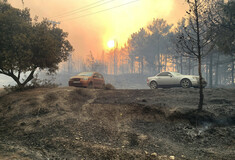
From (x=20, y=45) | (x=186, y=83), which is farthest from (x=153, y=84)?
(x=20, y=45)

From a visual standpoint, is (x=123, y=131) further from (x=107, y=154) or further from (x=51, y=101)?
(x=51, y=101)

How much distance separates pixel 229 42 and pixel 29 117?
16.7 m

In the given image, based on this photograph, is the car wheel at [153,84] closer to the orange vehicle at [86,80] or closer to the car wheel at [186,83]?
the car wheel at [186,83]

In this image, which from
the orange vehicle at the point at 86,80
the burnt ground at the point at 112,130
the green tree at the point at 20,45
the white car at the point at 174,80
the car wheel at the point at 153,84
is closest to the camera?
the burnt ground at the point at 112,130

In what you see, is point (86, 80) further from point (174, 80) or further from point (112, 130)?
point (112, 130)

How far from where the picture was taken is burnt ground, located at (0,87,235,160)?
468 cm

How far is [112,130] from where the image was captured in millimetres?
6219

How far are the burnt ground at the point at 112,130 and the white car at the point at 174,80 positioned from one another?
3.86 meters

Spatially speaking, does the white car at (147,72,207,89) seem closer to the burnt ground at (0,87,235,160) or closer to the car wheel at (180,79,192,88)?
the car wheel at (180,79,192,88)

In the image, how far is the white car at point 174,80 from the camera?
494 inches

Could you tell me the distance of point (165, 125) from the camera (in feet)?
21.4

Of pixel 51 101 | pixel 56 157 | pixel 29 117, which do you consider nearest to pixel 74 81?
pixel 51 101

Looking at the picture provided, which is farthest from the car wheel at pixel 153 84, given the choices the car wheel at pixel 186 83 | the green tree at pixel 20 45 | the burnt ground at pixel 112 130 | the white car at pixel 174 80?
the green tree at pixel 20 45

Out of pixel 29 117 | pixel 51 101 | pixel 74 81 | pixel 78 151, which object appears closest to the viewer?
pixel 78 151
